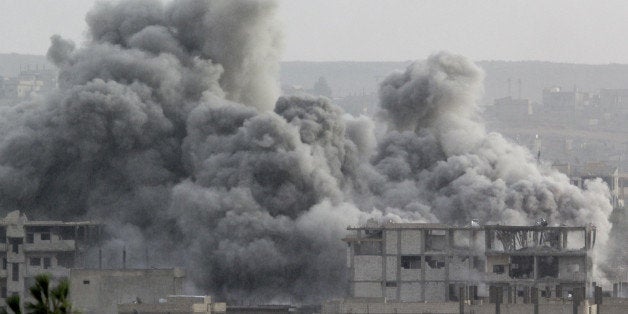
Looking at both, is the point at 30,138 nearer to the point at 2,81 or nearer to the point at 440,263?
the point at 440,263

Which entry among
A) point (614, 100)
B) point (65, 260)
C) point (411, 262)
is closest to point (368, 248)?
point (411, 262)

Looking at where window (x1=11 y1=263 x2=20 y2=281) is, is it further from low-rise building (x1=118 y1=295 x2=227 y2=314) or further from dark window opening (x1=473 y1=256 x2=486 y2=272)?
dark window opening (x1=473 y1=256 x2=486 y2=272)

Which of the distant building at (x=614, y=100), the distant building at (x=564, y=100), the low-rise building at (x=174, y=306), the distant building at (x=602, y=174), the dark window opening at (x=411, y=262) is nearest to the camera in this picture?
the low-rise building at (x=174, y=306)

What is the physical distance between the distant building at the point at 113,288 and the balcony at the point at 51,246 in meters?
5.66

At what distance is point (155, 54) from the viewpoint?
254 ft

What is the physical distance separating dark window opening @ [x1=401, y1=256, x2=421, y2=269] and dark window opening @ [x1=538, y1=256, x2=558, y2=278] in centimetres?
332

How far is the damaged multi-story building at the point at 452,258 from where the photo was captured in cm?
6625

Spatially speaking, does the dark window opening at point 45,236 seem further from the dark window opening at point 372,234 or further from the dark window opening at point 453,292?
the dark window opening at point 453,292

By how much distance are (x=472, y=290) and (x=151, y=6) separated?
1964 centimetres

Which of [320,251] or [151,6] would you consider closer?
[320,251]

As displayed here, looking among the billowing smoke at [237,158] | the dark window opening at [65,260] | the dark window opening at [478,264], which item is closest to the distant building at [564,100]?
the billowing smoke at [237,158]

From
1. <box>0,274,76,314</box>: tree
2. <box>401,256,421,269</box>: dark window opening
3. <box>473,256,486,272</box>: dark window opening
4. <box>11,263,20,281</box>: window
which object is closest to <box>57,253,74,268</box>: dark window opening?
<box>11,263,20,281</box>: window

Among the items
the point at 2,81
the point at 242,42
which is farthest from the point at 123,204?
the point at 2,81

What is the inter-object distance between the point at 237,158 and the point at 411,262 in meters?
7.87
